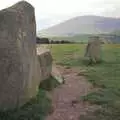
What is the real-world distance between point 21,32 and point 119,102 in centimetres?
535

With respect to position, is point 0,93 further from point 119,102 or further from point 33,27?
point 119,102

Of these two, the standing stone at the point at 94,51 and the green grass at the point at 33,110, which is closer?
the green grass at the point at 33,110

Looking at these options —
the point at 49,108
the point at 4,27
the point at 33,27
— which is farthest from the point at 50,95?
Result: the point at 4,27

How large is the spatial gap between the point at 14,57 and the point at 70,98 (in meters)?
4.65

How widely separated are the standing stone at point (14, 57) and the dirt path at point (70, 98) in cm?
150

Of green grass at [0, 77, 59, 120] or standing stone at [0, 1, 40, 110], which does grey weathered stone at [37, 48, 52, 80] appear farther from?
standing stone at [0, 1, 40, 110]

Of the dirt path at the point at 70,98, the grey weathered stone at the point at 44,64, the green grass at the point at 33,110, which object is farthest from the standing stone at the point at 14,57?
the grey weathered stone at the point at 44,64

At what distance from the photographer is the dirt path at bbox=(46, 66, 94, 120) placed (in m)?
13.9

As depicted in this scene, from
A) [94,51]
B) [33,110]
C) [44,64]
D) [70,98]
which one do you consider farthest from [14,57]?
[94,51]

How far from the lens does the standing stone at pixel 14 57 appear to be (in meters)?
12.9

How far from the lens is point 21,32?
1370 cm

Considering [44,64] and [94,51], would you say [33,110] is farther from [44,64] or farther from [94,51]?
[94,51]

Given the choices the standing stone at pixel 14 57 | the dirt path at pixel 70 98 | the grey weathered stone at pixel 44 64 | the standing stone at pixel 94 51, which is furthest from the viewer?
the standing stone at pixel 94 51

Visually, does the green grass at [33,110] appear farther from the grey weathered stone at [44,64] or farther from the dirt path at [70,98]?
the grey weathered stone at [44,64]
